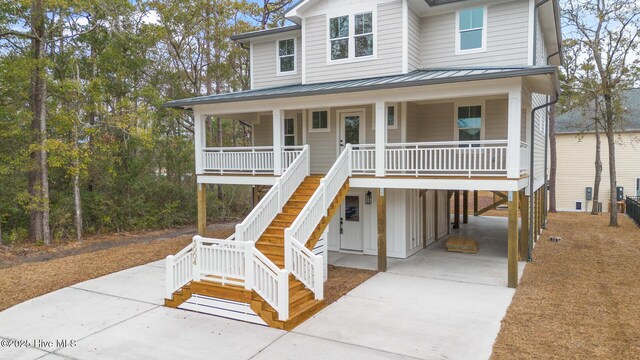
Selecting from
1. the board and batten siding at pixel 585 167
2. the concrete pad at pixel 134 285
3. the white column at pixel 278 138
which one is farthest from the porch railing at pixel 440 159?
the board and batten siding at pixel 585 167

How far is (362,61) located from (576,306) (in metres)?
8.51

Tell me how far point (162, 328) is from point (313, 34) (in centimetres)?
997

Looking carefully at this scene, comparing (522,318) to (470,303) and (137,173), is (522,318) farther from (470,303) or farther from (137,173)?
(137,173)

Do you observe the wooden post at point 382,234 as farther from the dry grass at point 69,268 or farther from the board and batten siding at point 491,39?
the dry grass at point 69,268

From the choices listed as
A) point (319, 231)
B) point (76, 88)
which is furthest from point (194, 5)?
point (319, 231)

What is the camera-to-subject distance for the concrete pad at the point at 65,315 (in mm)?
7297

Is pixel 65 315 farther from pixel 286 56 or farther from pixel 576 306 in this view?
pixel 286 56

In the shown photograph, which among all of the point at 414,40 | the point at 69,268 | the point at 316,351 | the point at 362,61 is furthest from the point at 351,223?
the point at 69,268

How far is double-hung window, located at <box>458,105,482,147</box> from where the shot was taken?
12789 millimetres

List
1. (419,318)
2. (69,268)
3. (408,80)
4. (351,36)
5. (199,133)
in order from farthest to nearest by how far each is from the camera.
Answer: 1. (199,133)
2. (351,36)
3. (69,268)
4. (408,80)
5. (419,318)

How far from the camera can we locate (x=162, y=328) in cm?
745

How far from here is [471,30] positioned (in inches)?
494

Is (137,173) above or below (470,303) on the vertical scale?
above

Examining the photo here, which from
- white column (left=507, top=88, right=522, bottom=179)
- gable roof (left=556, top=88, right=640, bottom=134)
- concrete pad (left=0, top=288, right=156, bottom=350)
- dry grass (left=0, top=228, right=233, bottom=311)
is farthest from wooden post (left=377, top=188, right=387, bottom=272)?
gable roof (left=556, top=88, right=640, bottom=134)
